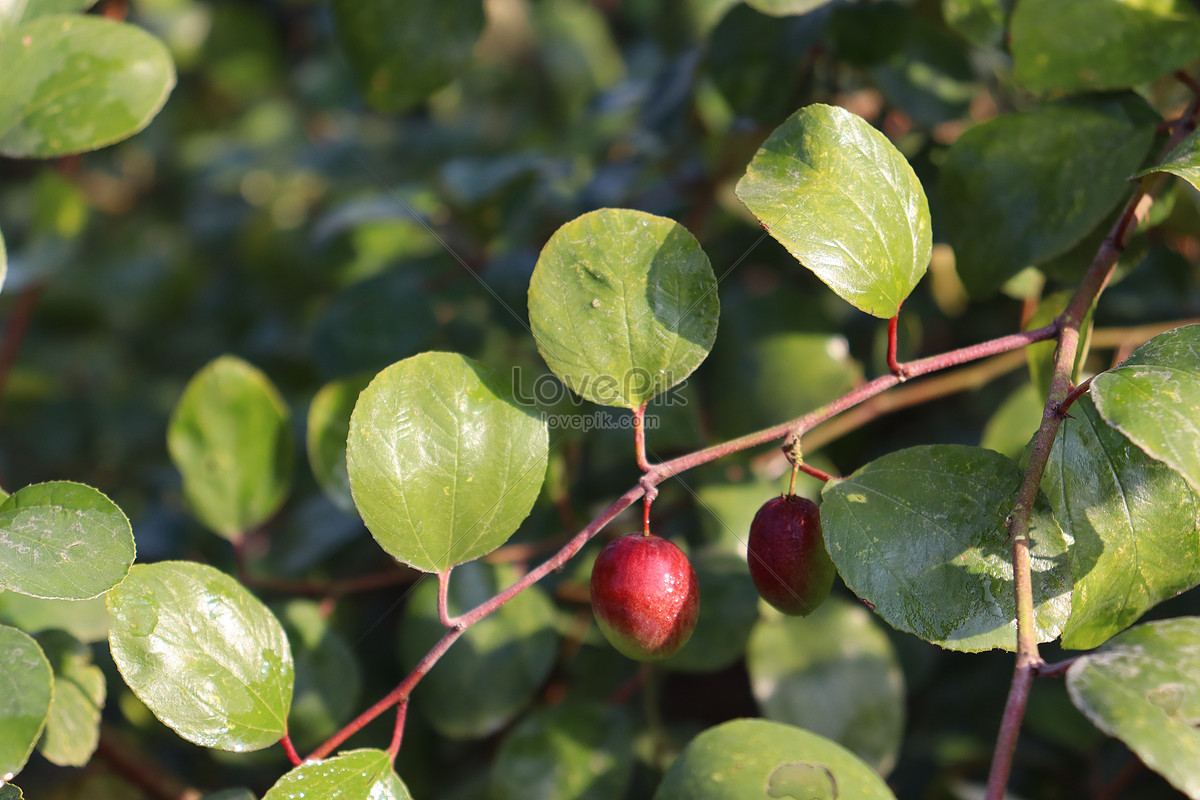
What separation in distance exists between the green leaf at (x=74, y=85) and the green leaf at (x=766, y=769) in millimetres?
474

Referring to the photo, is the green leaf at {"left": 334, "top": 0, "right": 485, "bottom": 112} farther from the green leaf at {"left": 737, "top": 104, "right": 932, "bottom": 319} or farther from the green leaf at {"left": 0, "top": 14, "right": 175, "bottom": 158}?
the green leaf at {"left": 737, "top": 104, "right": 932, "bottom": 319}

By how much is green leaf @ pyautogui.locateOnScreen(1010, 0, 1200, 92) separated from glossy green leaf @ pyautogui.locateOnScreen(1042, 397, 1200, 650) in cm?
24

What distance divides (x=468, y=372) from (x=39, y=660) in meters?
0.22

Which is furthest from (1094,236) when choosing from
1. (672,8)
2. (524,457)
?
(672,8)

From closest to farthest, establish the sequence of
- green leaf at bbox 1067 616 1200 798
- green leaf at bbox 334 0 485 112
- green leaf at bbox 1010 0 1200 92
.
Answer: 1. green leaf at bbox 1067 616 1200 798
2. green leaf at bbox 1010 0 1200 92
3. green leaf at bbox 334 0 485 112

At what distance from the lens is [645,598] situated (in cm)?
42

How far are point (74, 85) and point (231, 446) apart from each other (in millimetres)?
252

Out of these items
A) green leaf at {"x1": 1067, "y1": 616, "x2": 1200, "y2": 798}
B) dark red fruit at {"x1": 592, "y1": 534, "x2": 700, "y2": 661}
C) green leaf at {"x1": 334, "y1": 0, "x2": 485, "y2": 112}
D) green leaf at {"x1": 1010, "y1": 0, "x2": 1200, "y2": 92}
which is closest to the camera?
green leaf at {"x1": 1067, "y1": 616, "x2": 1200, "y2": 798}

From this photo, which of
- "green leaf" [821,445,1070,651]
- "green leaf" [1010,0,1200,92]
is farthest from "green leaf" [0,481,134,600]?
"green leaf" [1010,0,1200,92]

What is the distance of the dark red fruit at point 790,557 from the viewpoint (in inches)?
17.0

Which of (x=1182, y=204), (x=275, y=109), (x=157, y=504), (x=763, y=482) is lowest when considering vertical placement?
(x=157, y=504)

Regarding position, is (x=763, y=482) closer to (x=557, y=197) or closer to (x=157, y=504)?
(x=557, y=197)

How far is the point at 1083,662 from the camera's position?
0.35 metres

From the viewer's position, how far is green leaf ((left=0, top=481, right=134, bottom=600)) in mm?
402
